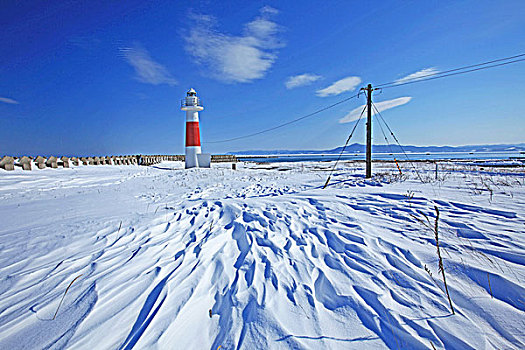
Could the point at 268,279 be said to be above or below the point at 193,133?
below

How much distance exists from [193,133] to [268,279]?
18521 millimetres

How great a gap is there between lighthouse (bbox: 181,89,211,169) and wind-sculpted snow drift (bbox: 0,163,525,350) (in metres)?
14.7

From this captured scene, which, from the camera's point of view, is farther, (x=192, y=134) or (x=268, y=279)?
(x=192, y=134)

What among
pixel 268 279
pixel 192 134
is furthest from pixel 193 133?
pixel 268 279

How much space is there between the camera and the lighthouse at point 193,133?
62.2 ft

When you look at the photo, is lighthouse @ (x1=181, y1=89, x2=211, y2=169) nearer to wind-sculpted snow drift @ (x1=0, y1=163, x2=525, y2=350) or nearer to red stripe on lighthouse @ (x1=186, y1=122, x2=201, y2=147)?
red stripe on lighthouse @ (x1=186, y1=122, x2=201, y2=147)

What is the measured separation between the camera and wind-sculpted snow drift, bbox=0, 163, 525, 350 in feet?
6.42

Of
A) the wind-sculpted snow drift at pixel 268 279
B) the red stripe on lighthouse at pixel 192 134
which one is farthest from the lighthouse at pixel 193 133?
the wind-sculpted snow drift at pixel 268 279

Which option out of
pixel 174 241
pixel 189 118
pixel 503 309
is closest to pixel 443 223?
pixel 503 309

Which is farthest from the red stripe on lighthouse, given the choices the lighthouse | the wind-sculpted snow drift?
the wind-sculpted snow drift

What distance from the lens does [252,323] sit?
2.11 meters

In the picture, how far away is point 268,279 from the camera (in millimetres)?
2766

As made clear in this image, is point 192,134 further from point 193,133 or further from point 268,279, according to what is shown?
point 268,279

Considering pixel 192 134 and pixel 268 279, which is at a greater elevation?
pixel 192 134
